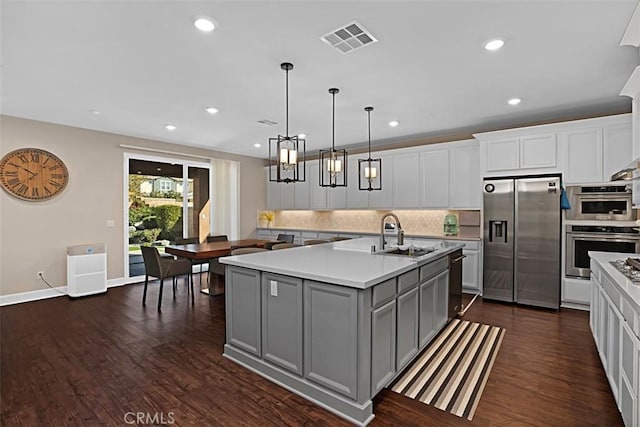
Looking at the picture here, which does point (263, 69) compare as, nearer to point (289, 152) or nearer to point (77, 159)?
point (289, 152)

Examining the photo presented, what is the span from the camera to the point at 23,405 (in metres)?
2.32

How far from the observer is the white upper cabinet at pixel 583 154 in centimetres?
426

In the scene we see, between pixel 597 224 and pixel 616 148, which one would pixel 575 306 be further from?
pixel 616 148

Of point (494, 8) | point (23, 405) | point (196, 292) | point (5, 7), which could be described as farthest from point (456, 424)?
point (196, 292)

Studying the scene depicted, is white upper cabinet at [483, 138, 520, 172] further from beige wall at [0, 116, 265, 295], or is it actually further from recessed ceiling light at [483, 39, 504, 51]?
beige wall at [0, 116, 265, 295]

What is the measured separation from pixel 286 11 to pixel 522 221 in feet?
13.7

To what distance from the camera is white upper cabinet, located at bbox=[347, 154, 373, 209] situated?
687 centimetres

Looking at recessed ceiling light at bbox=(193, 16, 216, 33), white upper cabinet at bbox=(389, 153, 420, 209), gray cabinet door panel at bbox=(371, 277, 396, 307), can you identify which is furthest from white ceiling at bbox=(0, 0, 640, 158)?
gray cabinet door panel at bbox=(371, 277, 396, 307)

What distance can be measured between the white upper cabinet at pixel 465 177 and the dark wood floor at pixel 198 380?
210 centimetres

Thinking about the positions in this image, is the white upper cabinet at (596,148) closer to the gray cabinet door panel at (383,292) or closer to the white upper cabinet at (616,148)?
the white upper cabinet at (616,148)

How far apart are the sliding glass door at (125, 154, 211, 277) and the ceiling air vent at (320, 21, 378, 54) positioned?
4892 millimetres

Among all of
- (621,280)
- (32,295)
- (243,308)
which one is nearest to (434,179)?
(621,280)

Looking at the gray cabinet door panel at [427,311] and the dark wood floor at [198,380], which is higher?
the gray cabinet door panel at [427,311]

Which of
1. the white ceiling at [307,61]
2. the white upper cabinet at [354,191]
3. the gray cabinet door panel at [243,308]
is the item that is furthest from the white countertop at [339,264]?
the white upper cabinet at [354,191]
